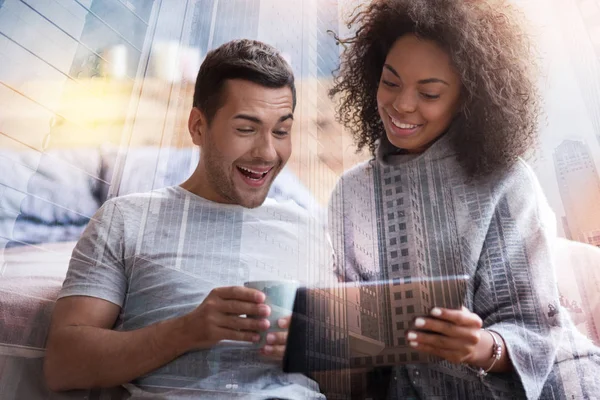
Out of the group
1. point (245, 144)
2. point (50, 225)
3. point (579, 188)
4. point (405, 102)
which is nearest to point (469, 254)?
point (579, 188)

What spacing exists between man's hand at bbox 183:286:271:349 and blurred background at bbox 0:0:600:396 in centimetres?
30

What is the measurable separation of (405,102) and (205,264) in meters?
0.63

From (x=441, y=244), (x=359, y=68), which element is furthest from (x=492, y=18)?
(x=441, y=244)

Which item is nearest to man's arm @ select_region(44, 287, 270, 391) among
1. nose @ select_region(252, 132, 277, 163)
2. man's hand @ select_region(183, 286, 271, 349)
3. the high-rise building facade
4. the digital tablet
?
man's hand @ select_region(183, 286, 271, 349)

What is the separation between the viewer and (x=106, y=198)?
1256mm

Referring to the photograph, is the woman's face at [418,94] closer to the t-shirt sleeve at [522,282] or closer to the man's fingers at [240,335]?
the t-shirt sleeve at [522,282]

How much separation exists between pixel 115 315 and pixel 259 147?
1.75ft

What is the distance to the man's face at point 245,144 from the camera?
1.20m

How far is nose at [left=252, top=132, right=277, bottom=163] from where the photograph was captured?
3.93ft

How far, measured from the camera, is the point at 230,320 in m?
1.08

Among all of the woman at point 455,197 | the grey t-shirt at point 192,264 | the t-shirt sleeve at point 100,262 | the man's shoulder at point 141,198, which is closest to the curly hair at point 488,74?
the woman at point 455,197

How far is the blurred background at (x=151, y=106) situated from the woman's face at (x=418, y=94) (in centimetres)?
14

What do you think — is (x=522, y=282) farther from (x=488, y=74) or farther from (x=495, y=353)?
(x=488, y=74)

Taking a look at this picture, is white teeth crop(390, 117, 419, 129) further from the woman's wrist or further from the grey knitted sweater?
the woman's wrist
